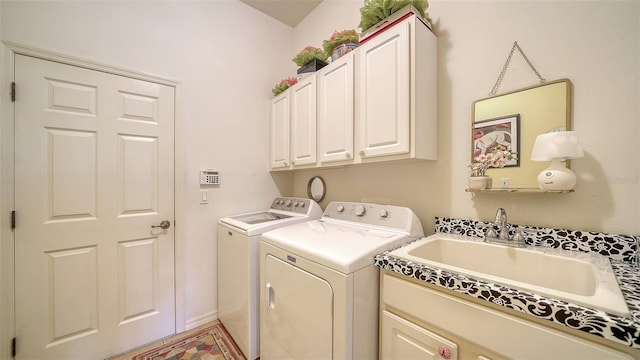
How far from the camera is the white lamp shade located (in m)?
0.94

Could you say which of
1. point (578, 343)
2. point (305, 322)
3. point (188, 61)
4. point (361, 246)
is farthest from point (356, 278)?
point (188, 61)

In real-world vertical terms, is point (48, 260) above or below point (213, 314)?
above

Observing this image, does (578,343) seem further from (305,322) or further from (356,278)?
(305,322)

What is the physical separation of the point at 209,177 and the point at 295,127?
36.4 inches

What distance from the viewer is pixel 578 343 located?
60 cm

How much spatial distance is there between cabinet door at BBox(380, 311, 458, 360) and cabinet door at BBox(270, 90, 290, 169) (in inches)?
62.0

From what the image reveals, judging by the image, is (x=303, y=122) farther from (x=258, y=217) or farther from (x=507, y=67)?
(x=507, y=67)

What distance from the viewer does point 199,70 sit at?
2.05 m

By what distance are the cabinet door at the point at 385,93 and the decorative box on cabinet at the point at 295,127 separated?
20.3 inches

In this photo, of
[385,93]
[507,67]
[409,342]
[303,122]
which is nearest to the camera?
[409,342]

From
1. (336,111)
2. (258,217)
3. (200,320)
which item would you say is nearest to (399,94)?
(336,111)

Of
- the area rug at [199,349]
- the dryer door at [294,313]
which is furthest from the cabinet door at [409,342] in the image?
the area rug at [199,349]

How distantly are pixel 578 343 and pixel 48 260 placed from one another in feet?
8.68

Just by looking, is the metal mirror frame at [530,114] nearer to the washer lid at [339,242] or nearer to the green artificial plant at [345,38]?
the washer lid at [339,242]
